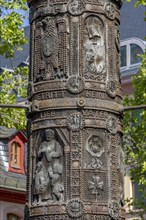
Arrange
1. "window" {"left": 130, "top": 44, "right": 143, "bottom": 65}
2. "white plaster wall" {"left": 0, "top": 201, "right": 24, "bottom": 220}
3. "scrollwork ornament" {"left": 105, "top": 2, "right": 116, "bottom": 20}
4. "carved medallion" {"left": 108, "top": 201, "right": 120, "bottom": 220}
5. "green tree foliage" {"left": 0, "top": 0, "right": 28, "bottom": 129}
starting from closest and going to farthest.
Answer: "carved medallion" {"left": 108, "top": 201, "right": 120, "bottom": 220} → "scrollwork ornament" {"left": 105, "top": 2, "right": 116, "bottom": 20} → "green tree foliage" {"left": 0, "top": 0, "right": 28, "bottom": 129} → "white plaster wall" {"left": 0, "top": 201, "right": 24, "bottom": 220} → "window" {"left": 130, "top": 44, "right": 143, "bottom": 65}

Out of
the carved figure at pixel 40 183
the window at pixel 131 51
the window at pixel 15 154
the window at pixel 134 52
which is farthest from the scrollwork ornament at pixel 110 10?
the window at pixel 134 52

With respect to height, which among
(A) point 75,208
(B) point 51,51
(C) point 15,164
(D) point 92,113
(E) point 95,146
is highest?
(C) point 15,164

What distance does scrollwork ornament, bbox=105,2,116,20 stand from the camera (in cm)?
718

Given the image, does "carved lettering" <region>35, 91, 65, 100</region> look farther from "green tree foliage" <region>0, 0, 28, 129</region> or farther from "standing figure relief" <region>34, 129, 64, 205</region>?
"green tree foliage" <region>0, 0, 28, 129</region>

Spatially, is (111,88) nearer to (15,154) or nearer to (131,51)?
(15,154)

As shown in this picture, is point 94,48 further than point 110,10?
No

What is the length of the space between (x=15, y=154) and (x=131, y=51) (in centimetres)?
1017

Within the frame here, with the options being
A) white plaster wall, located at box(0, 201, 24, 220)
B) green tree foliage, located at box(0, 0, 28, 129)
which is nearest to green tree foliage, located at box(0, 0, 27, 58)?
green tree foliage, located at box(0, 0, 28, 129)

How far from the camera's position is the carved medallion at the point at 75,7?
7.05m

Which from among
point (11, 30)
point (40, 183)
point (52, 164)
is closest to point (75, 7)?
point (52, 164)

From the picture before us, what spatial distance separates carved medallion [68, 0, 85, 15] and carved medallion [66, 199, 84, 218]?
1.80m

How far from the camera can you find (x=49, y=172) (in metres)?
6.62

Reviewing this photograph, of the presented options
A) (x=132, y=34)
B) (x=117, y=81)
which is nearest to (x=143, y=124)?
(x=117, y=81)

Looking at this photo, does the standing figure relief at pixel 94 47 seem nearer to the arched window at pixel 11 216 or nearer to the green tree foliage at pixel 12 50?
the green tree foliage at pixel 12 50
